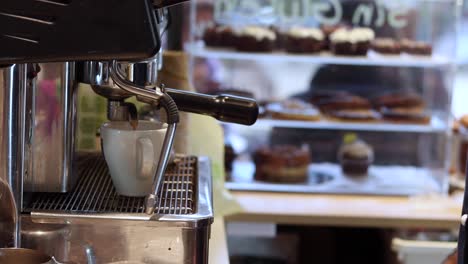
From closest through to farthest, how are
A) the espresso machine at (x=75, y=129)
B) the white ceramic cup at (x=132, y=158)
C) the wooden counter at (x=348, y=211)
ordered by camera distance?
the espresso machine at (x=75, y=129), the white ceramic cup at (x=132, y=158), the wooden counter at (x=348, y=211)

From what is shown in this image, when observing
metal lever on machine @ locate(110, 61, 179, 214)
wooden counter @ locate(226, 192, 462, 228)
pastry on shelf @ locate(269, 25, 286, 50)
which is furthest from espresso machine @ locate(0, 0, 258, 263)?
pastry on shelf @ locate(269, 25, 286, 50)

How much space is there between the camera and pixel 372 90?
2799 mm

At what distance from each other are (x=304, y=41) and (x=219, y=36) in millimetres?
292

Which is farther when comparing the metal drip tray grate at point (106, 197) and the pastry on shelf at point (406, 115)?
the pastry on shelf at point (406, 115)

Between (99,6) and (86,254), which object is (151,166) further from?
(99,6)

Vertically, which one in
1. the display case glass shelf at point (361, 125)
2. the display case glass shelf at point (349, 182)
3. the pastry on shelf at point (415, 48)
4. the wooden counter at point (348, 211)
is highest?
the pastry on shelf at point (415, 48)

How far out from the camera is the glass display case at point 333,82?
2660mm

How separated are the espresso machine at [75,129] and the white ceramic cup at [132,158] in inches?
0.9

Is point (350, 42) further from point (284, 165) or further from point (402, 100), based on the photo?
point (284, 165)

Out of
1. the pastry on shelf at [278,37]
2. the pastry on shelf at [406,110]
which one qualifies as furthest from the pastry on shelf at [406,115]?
the pastry on shelf at [278,37]

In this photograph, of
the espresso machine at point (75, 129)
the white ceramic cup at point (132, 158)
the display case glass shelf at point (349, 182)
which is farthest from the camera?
the display case glass shelf at point (349, 182)

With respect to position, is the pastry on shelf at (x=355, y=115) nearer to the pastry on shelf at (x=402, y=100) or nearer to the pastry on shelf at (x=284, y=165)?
the pastry on shelf at (x=402, y=100)

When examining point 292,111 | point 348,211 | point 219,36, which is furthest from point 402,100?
point 219,36

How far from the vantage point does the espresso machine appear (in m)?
0.83
